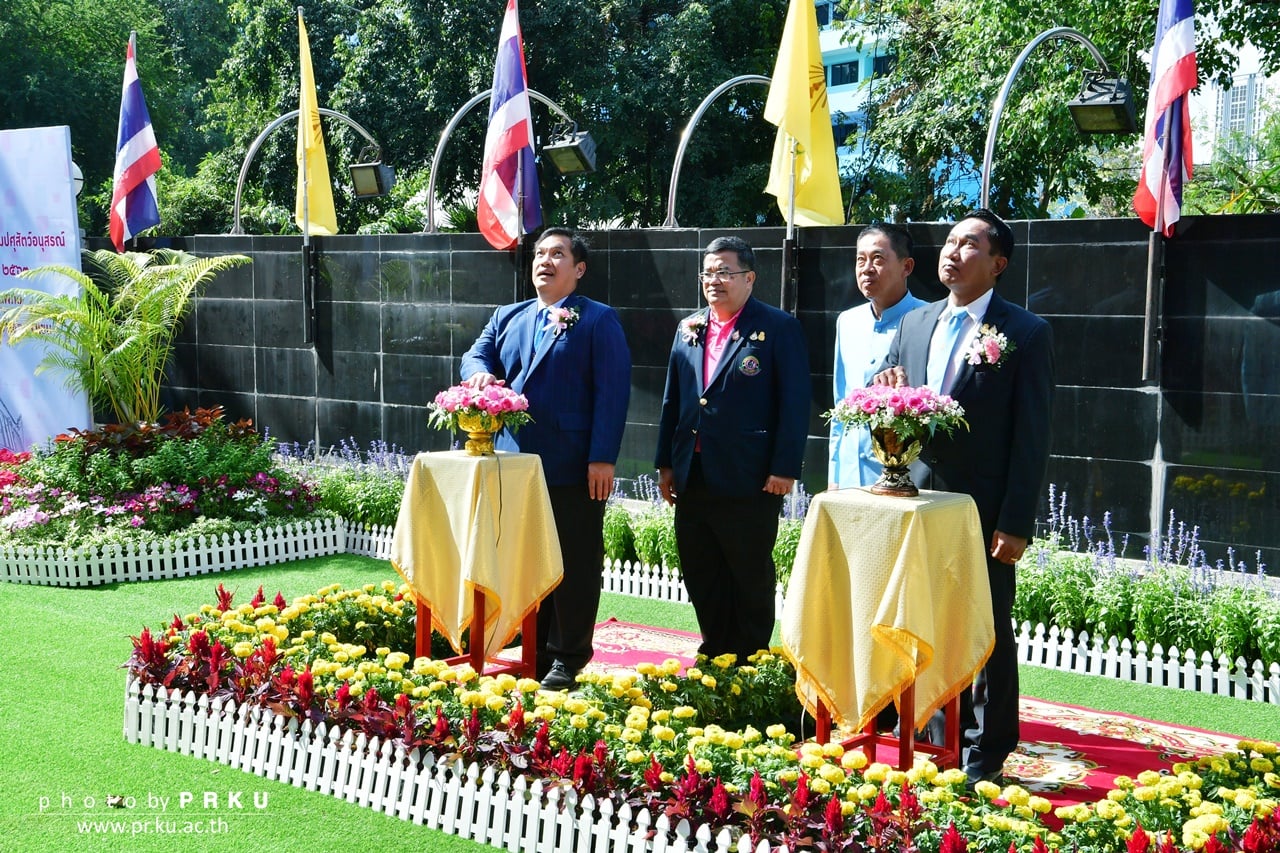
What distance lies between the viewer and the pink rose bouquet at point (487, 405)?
5.38 m

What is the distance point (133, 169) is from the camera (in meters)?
12.2

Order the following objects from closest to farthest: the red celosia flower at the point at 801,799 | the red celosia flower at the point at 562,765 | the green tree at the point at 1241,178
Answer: the red celosia flower at the point at 801,799
the red celosia flower at the point at 562,765
the green tree at the point at 1241,178

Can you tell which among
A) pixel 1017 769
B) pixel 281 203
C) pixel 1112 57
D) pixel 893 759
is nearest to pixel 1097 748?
pixel 1017 769

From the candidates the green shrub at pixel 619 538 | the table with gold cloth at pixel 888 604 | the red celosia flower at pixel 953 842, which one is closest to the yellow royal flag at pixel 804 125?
the green shrub at pixel 619 538

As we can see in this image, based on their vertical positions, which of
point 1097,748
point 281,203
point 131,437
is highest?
point 281,203

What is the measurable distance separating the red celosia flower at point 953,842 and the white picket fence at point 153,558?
22.1ft

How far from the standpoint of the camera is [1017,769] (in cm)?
484

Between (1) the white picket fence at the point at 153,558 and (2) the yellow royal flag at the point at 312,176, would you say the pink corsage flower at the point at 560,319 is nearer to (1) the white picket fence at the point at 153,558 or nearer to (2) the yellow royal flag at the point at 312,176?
(1) the white picket fence at the point at 153,558

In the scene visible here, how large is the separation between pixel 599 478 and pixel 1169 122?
13.5 feet

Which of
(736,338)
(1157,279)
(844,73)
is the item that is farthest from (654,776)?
(844,73)

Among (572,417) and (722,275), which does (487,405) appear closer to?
(572,417)

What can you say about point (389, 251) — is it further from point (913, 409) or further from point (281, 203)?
point (281, 203)

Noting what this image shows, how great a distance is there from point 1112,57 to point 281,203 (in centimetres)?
1502

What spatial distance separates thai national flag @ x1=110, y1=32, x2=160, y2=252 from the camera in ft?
40.0
